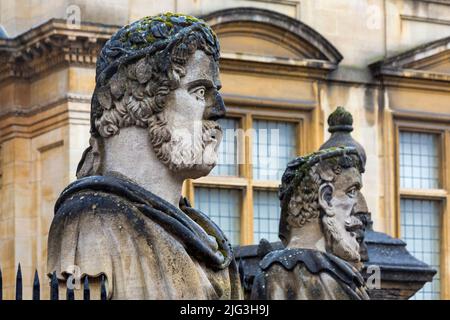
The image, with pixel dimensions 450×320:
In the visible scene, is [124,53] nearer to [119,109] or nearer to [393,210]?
[119,109]

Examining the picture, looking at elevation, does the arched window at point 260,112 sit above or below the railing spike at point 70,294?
above

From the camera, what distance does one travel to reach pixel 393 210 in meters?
40.4

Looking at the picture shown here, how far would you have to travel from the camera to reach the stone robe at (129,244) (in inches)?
389

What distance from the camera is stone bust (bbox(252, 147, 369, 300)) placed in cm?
1322

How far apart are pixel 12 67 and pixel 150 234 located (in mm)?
27787

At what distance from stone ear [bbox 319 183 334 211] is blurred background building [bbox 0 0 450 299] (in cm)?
2089

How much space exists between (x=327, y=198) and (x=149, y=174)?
148 inches

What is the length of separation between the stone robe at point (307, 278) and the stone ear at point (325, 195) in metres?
0.43

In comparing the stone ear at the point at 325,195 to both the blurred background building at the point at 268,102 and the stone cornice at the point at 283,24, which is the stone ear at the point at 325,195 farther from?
the stone cornice at the point at 283,24

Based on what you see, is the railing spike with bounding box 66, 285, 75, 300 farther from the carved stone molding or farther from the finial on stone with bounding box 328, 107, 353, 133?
the carved stone molding

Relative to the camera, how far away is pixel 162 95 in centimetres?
1020

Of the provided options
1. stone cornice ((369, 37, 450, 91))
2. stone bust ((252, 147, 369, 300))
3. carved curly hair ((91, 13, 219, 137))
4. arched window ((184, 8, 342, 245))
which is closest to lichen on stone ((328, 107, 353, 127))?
stone bust ((252, 147, 369, 300))

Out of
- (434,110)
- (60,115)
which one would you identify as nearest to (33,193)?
(60,115)

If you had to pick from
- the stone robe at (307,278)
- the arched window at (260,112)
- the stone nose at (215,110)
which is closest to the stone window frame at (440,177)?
the arched window at (260,112)
